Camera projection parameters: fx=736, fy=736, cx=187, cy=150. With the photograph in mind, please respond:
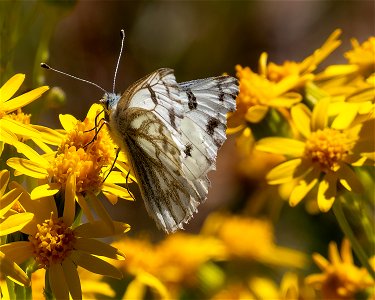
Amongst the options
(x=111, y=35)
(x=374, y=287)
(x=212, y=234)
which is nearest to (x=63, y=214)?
(x=374, y=287)

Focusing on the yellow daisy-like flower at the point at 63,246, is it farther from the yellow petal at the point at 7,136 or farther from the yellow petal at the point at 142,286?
the yellow petal at the point at 142,286

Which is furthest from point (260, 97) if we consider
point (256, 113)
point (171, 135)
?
point (171, 135)

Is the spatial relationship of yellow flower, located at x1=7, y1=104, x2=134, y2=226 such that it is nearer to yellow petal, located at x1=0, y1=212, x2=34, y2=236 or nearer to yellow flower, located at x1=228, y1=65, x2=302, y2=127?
yellow petal, located at x1=0, y1=212, x2=34, y2=236

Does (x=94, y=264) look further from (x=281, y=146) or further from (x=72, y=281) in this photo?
(x=281, y=146)

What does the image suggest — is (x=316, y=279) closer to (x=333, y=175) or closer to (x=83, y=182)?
(x=333, y=175)

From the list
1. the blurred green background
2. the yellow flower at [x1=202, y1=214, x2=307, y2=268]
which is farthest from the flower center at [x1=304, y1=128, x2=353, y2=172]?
the blurred green background

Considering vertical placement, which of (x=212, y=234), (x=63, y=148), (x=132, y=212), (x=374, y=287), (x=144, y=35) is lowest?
(x=132, y=212)

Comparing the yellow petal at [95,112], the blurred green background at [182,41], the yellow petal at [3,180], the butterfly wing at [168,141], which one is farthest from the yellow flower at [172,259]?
the blurred green background at [182,41]
